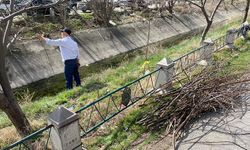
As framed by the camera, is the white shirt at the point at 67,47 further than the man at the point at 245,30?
No

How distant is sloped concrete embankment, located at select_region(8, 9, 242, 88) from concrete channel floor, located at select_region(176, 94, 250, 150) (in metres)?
10.2

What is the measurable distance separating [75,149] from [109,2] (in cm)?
1911

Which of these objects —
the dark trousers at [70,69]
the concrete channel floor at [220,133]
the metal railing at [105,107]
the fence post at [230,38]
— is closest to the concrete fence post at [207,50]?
the fence post at [230,38]

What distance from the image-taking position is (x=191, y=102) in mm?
6449

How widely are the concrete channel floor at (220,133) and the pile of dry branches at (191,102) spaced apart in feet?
0.56

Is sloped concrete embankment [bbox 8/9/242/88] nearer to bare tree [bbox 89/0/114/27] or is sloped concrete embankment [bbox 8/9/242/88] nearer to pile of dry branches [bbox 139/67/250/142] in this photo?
bare tree [bbox 89/0/114/27]

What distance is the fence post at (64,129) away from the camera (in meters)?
4.68

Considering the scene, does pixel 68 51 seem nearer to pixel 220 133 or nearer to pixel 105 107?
pixel 105 107

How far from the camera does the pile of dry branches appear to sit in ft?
20.1

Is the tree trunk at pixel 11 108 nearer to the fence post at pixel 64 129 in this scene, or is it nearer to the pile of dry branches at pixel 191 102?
the fence post at pixel 64 129

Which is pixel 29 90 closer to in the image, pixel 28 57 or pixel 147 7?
pixel 28 57

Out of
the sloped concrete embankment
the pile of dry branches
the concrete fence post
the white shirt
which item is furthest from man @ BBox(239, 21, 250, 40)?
the sloped concrete embankment

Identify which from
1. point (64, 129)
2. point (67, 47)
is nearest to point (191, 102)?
point (64, 129)

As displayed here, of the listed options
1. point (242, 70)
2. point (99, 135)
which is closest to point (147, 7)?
point (242, 70)
